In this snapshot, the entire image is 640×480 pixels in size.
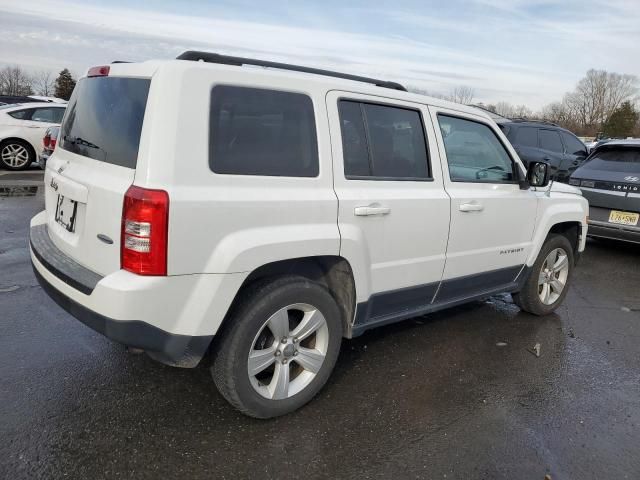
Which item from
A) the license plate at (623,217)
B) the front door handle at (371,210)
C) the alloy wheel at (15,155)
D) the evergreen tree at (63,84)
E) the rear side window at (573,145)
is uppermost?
the evergreen tree at (63,84)

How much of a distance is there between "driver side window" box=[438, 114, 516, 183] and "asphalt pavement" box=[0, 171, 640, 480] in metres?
1.34

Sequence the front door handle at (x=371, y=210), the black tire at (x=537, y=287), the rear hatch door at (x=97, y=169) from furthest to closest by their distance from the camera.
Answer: the black tire at (x=537, y=287) < the front door handle at (x=371, y=210) < the rear hatch door at (x=97, y=169)

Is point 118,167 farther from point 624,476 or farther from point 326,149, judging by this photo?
point 624,476

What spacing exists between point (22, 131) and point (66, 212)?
10132mm

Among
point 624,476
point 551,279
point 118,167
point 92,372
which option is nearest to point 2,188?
point 92,372

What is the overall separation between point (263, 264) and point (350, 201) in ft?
2.24

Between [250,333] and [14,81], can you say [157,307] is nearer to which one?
[250,333]

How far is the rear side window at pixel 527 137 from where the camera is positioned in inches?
428

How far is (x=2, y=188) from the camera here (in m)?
9.65

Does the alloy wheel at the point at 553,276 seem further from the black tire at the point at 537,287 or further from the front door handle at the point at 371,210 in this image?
the front door handle at the point at 371,210

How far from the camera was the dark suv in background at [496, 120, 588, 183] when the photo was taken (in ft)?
35.5

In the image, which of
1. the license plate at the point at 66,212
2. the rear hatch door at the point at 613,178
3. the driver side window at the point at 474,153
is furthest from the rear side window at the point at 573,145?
the license plate at the point at 66,212

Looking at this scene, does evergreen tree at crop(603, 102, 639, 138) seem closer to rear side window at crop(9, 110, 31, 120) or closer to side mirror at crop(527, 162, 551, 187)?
rear side window at crop(9, 110, 31, 120)

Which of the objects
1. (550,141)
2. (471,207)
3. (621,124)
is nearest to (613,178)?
(550,141)
